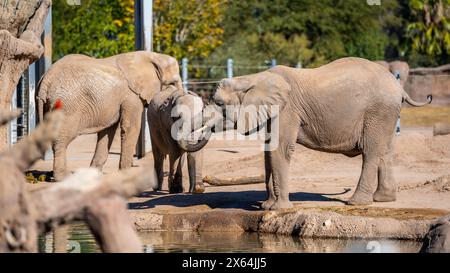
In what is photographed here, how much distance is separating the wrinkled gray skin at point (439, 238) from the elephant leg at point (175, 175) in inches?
221

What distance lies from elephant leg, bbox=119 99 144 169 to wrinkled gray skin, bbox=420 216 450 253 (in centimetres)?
734

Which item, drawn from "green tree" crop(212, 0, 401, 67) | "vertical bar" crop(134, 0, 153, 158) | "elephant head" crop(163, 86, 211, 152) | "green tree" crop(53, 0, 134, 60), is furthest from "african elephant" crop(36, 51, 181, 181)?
"green tree" crop(212, 0, 401, 67)

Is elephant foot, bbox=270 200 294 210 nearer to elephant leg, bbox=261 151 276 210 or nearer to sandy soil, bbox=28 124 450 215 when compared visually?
elephant leg, bbox=261 151 276 210

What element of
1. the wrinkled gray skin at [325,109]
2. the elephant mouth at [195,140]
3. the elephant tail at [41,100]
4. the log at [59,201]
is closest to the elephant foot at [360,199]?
the wrinkled gray skin at [325,109]

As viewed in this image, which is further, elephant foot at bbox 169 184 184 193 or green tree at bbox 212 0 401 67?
green tree at bbox 212 0 401 67

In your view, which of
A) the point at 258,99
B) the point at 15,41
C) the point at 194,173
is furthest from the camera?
the point at 194,173

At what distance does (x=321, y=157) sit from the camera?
1889cm

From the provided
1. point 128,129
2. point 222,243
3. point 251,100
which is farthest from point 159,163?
point 222,243

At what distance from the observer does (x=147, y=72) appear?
1714 centimetres

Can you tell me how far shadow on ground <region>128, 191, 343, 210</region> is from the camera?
45.5 feet

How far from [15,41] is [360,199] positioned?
4214mm

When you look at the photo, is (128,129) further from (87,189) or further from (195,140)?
(87,189)
